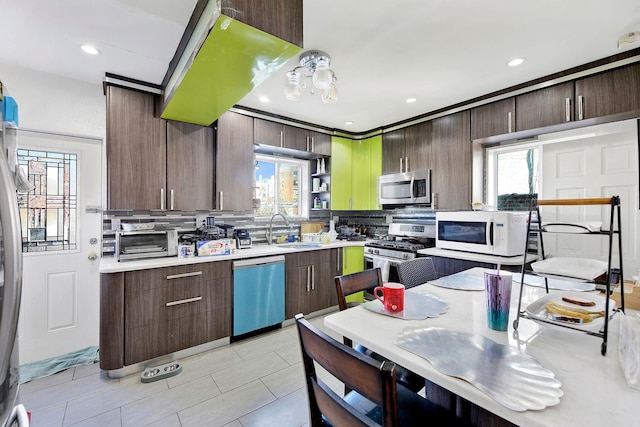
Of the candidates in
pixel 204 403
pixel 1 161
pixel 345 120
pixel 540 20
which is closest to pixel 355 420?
pixel 1 161

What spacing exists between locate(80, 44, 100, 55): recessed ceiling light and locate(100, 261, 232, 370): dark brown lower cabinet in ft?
5.51

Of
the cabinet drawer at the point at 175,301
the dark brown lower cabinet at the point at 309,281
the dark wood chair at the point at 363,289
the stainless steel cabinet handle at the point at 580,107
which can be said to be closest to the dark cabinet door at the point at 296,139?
the dark brown lower cabinet at the point at 309,281

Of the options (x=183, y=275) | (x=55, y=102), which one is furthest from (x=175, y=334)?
(x=55, y=102)

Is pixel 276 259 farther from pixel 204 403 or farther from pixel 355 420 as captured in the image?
pixel 355 420

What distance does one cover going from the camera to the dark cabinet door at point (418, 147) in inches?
137

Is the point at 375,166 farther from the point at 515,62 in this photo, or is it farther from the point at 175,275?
the point at 175,275

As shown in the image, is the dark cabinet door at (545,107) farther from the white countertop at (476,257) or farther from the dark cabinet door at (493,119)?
the white countertop at (476,257)

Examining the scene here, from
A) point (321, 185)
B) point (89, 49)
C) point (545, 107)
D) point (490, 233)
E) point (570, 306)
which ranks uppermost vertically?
point (89, 49)

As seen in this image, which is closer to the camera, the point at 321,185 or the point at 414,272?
the point at 414,272

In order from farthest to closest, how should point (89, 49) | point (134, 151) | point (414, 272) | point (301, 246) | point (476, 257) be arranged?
point (301, 246) < point (476, 257) < point (134, 151) < point (89, 49) < point (414, 272)

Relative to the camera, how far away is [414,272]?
1.83 m

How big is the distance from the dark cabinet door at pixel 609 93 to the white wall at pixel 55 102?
4237mm

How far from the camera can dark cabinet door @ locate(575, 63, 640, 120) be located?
2.10 metres

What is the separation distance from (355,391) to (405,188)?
3108 mm
